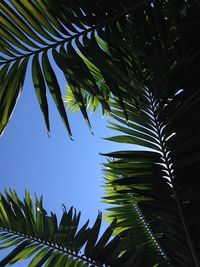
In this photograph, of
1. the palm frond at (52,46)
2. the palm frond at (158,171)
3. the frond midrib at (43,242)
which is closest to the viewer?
the palm frond at (52,46)

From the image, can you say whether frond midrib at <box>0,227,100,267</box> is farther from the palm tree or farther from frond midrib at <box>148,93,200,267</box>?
frond midrib at <box>148,93,200,267</box>

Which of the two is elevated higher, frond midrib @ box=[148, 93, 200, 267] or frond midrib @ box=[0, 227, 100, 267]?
frond midrib @ box=[148, 93, 200, 267]

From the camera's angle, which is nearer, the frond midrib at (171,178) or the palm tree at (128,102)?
the palm tree at (128,102)

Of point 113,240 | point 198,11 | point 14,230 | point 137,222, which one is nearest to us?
point 198,11

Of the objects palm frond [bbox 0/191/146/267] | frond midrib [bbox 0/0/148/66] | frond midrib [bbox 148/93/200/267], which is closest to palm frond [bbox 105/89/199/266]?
frond midrib [bbox 148/93/200/267]

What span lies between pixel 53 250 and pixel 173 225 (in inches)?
30.5

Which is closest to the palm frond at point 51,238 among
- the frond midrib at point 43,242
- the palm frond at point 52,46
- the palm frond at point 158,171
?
the frond midrib at point 43,242

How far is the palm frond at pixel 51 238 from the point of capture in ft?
8.47

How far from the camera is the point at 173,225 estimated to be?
2.39 meters

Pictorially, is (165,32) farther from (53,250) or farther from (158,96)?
(53,250)

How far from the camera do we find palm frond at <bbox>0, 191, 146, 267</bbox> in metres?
2.58

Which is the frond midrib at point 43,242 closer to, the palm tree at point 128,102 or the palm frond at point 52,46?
the palm tree at point 128,102

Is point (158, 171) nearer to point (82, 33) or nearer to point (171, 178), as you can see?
point (171, 178)

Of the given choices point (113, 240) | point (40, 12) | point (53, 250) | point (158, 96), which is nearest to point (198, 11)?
point (158, 96)
